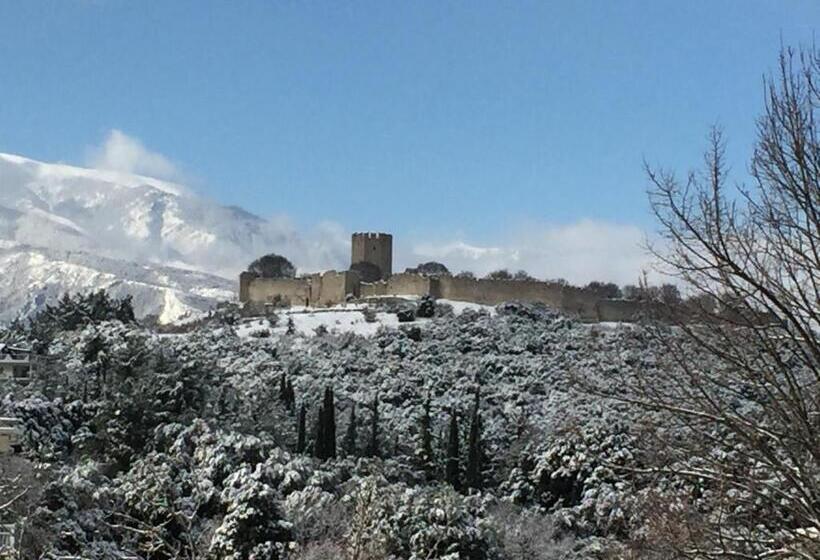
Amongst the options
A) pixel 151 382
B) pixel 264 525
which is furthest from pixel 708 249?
pixel 151 382

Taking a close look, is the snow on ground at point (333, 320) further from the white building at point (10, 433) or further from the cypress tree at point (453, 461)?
the white building at point (10, 433)

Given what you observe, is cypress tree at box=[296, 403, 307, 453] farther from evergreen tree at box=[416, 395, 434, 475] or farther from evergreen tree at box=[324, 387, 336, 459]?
evergreen tree at box=[416, 395, 434, 475]

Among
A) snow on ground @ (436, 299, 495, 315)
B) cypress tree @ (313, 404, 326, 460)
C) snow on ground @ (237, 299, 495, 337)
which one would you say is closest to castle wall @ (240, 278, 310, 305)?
snow on ground @ (237, 299, 495, 337)

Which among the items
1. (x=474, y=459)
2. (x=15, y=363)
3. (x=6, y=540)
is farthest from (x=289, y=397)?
(x=6, y=540)

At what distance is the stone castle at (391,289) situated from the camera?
64.6 meters

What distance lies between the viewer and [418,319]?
60094 mm

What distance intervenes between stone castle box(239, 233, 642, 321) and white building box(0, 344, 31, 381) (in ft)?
91.6

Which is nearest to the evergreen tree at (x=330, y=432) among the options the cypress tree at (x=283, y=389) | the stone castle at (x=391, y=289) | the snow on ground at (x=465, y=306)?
the cypress tree at (x=283, y=389)

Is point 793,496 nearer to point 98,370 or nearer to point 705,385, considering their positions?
point 705,385

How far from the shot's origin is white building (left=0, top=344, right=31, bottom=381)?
40.1 m

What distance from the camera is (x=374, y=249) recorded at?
7325 centimetres

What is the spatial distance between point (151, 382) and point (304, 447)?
579 centimetres

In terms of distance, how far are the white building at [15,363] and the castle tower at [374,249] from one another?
3313cm

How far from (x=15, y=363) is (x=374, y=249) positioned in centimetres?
3508
